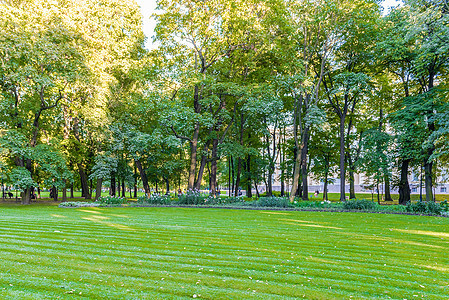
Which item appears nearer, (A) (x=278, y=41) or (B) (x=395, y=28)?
(B) (x=395, y=28)

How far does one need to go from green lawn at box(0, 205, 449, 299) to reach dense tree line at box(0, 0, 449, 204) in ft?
41.0

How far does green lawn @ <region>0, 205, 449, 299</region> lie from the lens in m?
3.98

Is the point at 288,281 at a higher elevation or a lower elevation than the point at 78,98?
lower

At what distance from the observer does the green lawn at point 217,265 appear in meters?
3.98

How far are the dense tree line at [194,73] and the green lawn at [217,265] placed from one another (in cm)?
1248

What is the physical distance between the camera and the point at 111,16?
76.0 ft

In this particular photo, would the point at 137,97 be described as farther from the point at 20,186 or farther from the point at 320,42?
the point at 320,42

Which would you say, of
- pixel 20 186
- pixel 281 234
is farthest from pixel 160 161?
pixel 281 234

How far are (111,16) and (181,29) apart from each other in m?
6.38

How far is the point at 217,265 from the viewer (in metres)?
5.16

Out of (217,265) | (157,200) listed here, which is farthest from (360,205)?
(217,265)

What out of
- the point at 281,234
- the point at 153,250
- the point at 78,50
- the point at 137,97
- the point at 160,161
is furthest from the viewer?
the point at 160,161

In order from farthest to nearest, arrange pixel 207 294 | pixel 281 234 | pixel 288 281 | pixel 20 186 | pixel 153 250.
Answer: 1. pixel 20 186
2. pixel 281 234
3. pixel 153 250
4. pixel 288 281
5. pixel 207 294

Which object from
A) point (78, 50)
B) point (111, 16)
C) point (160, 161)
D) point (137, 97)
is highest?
point (111, 16)
